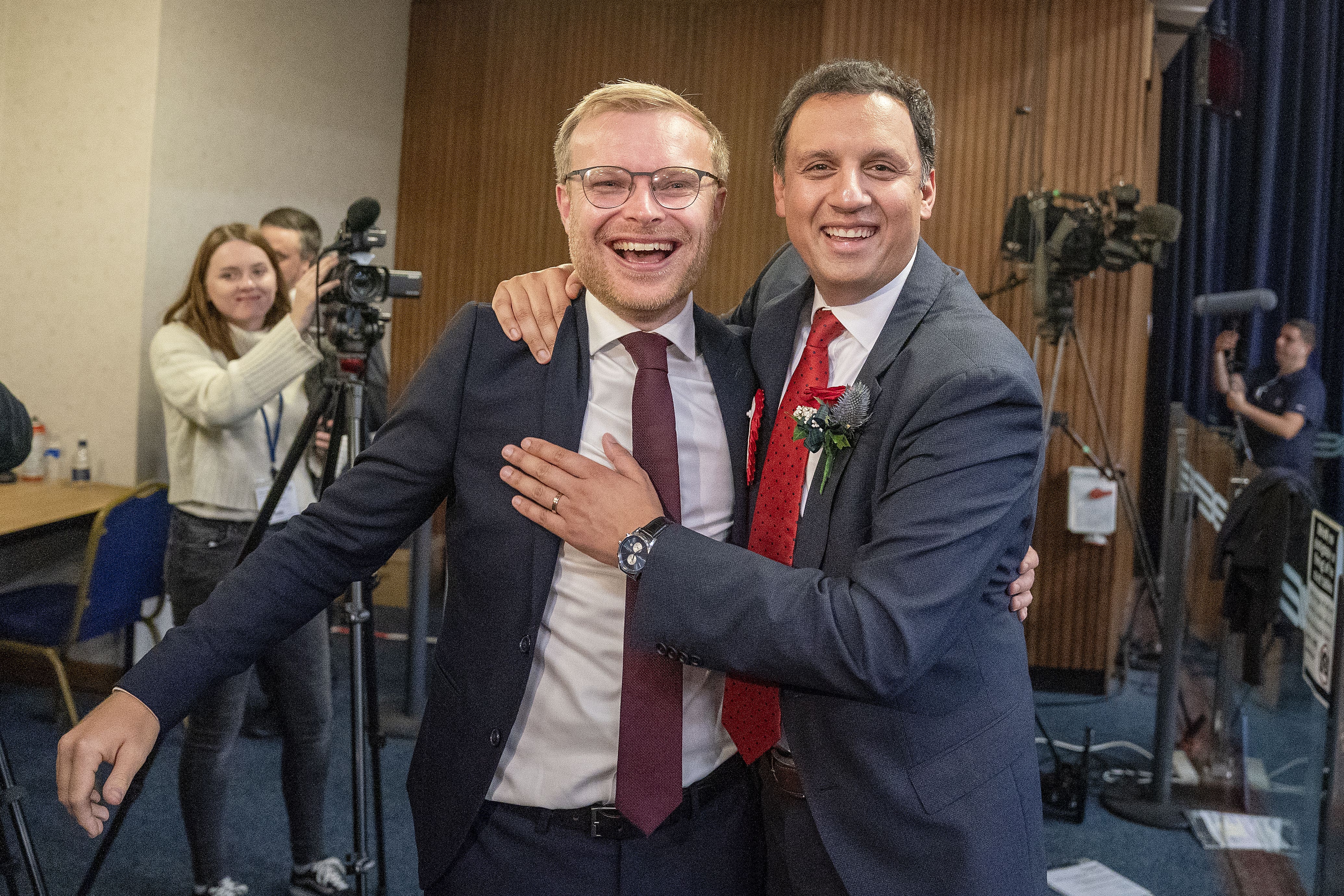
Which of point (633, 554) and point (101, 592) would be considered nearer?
point (633, 554)

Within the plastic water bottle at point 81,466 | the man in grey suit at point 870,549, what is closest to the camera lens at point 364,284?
the man in grey suit at point 870,549

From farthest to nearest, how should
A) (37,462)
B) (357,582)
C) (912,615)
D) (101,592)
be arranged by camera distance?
(37,462) < (101,592) < (357,582) < (912,615)

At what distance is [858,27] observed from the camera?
17.1 ft

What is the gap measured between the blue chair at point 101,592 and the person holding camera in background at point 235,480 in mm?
594

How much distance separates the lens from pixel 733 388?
1494 mm

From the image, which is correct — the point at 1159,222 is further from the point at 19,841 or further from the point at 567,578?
the point at 19,841

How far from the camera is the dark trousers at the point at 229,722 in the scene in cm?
249

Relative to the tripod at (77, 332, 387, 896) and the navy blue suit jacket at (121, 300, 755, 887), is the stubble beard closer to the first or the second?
the navy blue suit jacket at (121, 300, 755, 887)

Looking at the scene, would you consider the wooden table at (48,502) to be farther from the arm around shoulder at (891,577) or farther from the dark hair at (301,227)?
the arm around shoulder at (891,577)

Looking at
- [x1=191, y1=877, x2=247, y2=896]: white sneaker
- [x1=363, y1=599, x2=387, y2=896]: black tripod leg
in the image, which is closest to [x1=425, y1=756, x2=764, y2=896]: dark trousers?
[x1=363, y1=599, x2=387, y2=896]: black tripod leg

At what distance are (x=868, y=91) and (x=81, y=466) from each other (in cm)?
381

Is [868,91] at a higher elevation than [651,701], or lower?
higher

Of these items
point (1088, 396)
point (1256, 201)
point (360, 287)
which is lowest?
point (360, 287)

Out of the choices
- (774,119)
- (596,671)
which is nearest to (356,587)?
(596,671)
